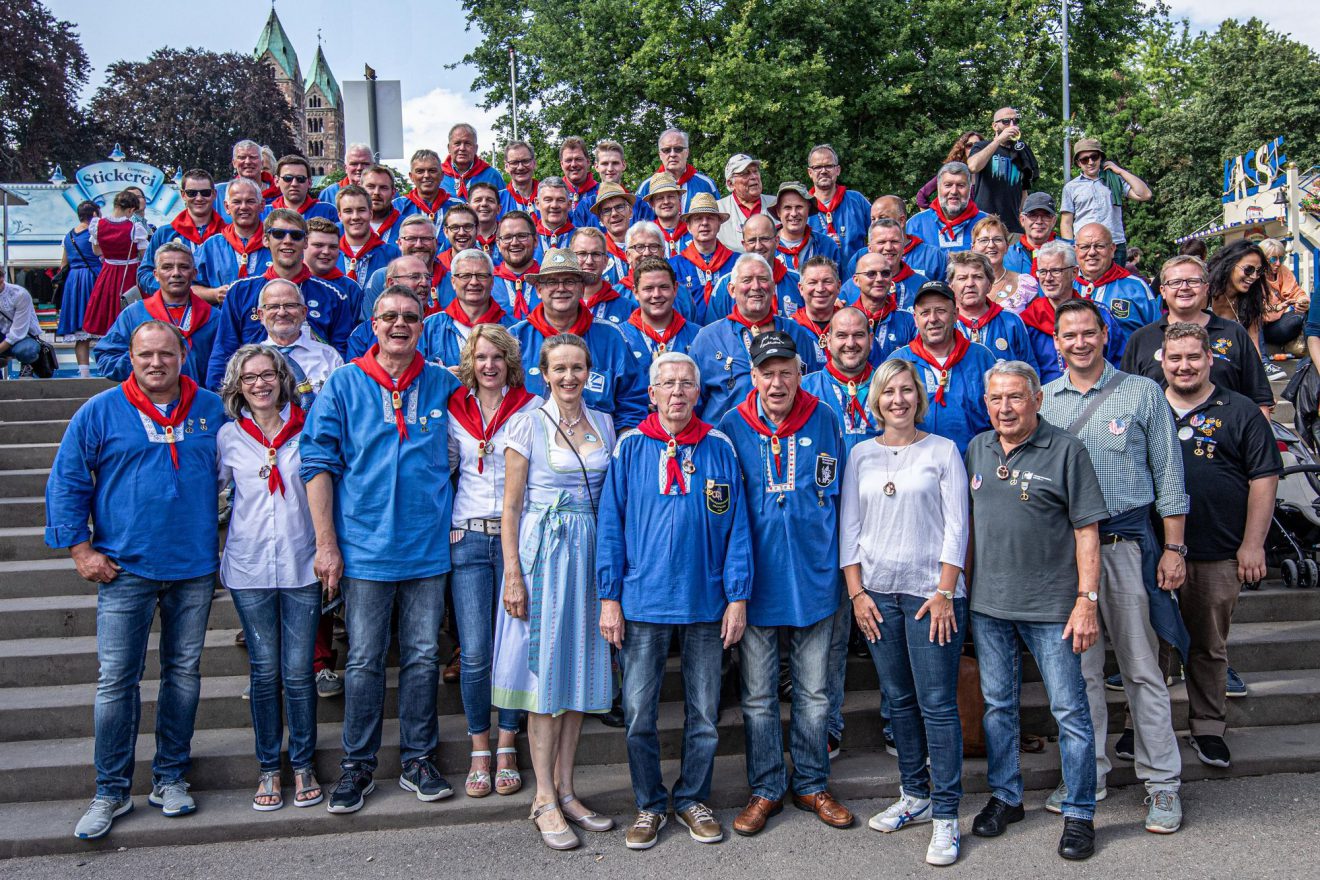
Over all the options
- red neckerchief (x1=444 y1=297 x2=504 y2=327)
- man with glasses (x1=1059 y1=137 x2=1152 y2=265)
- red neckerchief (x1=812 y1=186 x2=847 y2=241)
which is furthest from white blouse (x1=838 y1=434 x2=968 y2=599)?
man with glasses (x1=1059 y1=137 x2=1152 y2=265)

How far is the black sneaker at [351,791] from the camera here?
4496 millimetres

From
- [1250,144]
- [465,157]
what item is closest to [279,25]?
[1250,144]

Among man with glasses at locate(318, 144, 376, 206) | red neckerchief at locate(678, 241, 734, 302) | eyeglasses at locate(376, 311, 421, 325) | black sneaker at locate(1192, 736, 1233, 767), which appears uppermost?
man with glasses at locate(318, 144, 376, 206)

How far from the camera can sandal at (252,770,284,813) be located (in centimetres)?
454

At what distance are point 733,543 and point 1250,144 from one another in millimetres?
35311

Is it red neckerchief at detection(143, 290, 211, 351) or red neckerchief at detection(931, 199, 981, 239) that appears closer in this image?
red neckerchief at detection(143, 290, 211, 351)

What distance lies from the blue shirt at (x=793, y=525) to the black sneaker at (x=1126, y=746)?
1.84m

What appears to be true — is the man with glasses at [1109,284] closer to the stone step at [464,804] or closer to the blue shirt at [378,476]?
the stone step at [464,804]

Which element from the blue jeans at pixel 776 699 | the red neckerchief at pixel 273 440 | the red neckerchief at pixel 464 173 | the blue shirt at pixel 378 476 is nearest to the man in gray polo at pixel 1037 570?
the blue jeans at pixel 776 699

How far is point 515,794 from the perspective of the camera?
467 cm

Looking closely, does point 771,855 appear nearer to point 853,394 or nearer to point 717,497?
point 717,497

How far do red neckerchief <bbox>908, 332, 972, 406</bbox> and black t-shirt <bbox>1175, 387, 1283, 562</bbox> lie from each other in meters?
1.09

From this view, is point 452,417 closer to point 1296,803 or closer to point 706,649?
point 706,649

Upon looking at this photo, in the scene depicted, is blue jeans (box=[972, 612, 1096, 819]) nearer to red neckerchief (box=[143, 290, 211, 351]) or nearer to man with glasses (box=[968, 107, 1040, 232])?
red neckerchief (box=[143, 290, 211, 351])
